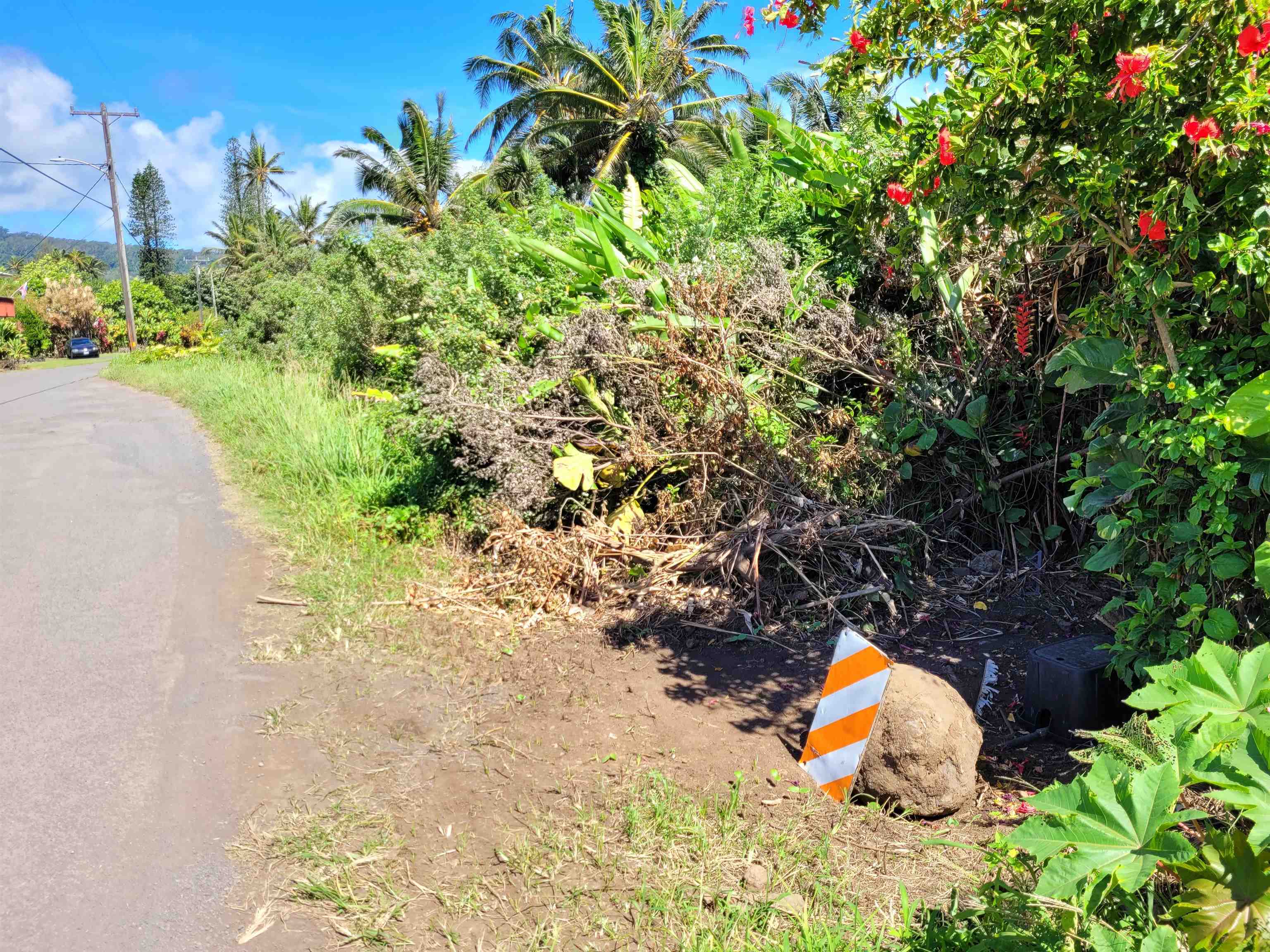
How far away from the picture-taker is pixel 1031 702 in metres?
3.70

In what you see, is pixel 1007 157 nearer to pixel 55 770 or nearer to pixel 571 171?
pixel 55 770

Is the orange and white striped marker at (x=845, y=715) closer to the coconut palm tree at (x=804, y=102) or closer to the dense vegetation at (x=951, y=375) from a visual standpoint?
the dense vegetation at (x=951, y=375)

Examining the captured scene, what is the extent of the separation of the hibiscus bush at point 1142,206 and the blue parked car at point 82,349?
48.3 meters

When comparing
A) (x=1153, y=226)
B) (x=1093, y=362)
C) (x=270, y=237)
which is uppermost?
(x=270, y=237)

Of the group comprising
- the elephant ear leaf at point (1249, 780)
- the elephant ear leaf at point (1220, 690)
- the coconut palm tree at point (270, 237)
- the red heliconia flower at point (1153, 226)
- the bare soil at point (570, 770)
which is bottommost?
the bare soil at point (570, 770)

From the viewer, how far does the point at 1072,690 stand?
3492mm

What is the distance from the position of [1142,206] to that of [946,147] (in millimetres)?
749

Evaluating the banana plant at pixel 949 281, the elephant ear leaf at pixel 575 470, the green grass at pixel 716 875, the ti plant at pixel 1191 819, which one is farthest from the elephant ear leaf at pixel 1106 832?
the elephant ear leaf at pixel 575 470

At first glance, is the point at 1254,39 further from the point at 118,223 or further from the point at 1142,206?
the point at 118,223

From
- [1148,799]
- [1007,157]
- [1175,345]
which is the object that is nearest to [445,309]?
[1007,157]

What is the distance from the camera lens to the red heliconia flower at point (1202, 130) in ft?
8.33

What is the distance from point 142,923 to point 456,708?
1592 millimetres

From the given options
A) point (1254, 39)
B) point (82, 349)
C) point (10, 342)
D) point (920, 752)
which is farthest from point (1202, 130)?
point (82, 349)

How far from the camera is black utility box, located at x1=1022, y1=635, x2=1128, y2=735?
3.47 meters
